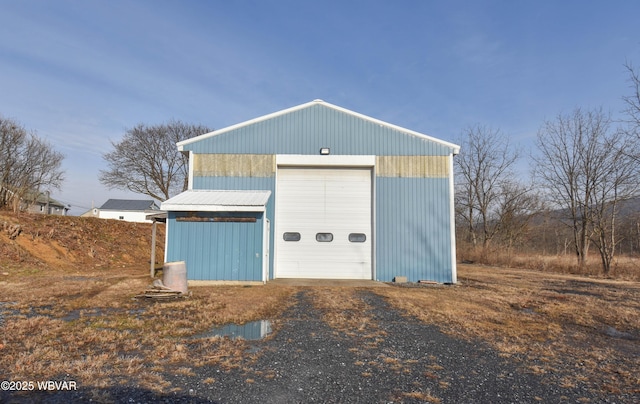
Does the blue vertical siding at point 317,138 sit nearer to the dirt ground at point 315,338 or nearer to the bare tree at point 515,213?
the dirt ground at point 315,338

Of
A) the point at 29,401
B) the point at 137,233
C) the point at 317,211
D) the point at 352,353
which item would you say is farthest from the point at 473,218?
the point at 29,401

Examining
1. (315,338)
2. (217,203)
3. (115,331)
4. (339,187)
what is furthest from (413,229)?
(115,331)

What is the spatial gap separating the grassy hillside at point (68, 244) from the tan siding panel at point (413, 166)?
1330 centimetres

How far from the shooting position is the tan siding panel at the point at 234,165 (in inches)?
490

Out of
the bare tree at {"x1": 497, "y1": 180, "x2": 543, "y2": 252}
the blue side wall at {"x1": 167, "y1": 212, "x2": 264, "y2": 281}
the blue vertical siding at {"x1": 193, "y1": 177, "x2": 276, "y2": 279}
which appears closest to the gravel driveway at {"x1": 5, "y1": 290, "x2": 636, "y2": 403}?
the blue side wall at {"x1": 167, "y1": 212, "x2": 264, "y2": 281}

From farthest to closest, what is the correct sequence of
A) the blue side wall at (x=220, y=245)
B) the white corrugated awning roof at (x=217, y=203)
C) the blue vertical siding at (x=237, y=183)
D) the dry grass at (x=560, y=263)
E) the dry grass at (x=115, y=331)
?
the dry grass at (x=560, y=263)
the blue vertical siding at (x=237, y=183)
the blue side wall at (x=220, y=245)
the white corrugated awning roof at (x=217, y=203)
the dry grass at (x=115, y=331)

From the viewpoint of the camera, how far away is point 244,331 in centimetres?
559

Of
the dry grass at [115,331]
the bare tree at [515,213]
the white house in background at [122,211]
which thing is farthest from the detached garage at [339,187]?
the white house in background at [122,211]

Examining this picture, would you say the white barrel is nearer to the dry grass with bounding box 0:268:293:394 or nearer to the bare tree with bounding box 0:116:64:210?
the dry grass with bounding box 0:268:293:394

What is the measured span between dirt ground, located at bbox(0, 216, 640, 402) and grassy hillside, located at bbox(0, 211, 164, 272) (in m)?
4.91

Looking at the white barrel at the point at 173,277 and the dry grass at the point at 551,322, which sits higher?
the white barrel at the point at 173,277

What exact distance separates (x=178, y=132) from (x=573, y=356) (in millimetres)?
36395

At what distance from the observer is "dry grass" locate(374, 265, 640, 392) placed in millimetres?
4172

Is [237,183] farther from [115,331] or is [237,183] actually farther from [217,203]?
[115,331]
